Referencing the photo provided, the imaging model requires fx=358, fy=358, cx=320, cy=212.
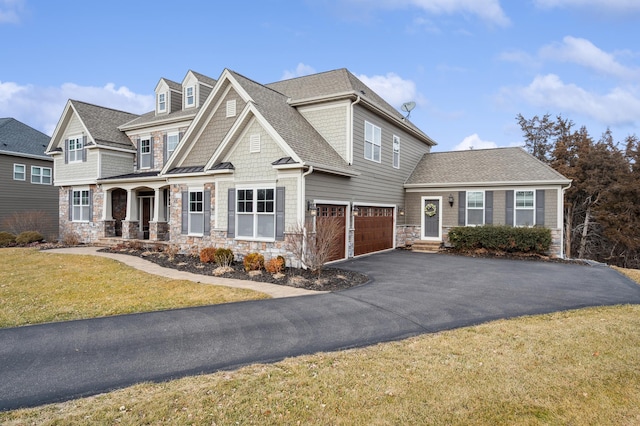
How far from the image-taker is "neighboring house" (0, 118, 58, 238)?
76.0 ft

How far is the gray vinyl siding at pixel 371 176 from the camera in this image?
43.2ft

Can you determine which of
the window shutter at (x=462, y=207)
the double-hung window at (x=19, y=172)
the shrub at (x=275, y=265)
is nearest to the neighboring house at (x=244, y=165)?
the shrub at (x=275, y=265)

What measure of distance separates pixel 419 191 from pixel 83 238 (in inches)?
763

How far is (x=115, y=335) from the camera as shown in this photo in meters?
6.00

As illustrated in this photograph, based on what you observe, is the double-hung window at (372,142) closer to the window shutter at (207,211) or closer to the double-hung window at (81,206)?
the window shutter at (207,211)

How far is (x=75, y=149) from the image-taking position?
21297mm

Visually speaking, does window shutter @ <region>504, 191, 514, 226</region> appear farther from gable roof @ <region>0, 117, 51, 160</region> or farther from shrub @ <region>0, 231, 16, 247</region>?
gable roof @ <region>0, 117, 51, 160</region>

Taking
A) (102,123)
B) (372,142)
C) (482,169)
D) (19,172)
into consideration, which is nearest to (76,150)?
(102,123)

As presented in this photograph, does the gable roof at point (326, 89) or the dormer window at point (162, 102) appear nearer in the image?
the gable roof at point (326, 89)

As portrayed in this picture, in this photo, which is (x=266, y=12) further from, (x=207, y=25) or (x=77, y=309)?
(x=77, y=309)

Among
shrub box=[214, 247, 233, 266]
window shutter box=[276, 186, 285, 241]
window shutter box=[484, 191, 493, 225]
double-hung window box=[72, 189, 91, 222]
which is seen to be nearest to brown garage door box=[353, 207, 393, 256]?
window shutter box=[276, 186, 285, 241]

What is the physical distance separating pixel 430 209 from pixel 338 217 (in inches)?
279

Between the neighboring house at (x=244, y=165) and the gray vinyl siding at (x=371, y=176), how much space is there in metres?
0.05

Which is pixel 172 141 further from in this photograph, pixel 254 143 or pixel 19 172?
pixel 19 172
